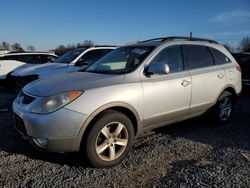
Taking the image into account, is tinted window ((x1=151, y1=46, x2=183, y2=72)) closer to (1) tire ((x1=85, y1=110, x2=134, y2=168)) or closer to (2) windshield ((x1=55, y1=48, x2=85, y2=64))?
(1) tire ((x1=85, y1=110, x2=134, y2=168))

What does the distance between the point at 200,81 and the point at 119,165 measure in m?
2.18

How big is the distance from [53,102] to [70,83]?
19.1 inches

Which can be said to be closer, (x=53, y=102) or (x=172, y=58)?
(x=53, y=102)

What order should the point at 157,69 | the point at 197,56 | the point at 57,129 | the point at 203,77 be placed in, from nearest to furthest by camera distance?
the point at 57,129
the point at 157,69
the point at 203,77
the point at 197,56

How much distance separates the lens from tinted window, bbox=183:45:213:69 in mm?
5547

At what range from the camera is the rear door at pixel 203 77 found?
547 cm

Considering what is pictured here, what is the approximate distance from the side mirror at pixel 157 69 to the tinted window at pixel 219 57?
186 cm

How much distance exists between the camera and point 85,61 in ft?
32.8

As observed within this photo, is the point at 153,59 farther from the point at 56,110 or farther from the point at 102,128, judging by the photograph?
the point at 56,110

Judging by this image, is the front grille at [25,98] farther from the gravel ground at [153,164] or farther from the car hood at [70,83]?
the gravel ground at [153,164]

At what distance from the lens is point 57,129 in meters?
3.88

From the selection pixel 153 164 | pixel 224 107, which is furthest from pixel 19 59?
pixel 153 164

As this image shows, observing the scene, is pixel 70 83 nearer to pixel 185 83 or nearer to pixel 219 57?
pixel 185 83

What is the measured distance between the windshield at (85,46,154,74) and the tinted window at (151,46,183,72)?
19cm
